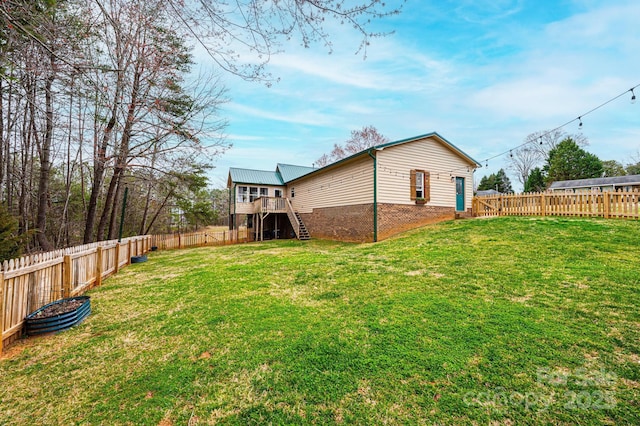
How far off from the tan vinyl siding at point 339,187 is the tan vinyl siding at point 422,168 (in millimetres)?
731

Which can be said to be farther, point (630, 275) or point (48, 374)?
point (630, 275)

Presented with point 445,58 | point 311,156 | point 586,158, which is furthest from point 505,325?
point 586,158

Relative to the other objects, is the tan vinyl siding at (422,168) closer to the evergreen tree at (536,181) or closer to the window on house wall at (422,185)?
the window on house wall at (422,185)

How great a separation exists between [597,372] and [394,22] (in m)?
4.16

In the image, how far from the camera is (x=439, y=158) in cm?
1318

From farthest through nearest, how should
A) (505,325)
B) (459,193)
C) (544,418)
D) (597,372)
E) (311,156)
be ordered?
(311,156) → (459,193) → (505,325) → (597,372) → (544,418)

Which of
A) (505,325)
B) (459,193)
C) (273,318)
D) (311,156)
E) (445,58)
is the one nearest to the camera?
(505,325)

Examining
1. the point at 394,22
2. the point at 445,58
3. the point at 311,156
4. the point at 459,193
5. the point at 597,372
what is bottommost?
the point at 597,372

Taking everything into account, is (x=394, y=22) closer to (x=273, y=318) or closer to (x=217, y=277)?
(x=273, y=318)

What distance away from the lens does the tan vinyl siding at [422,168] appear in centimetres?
1156

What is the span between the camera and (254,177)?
21688mm

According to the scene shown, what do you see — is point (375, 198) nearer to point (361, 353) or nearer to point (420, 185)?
point (420, 185)

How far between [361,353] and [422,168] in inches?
449

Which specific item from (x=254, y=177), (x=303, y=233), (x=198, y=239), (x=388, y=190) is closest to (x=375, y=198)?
(x=388, y=190)
